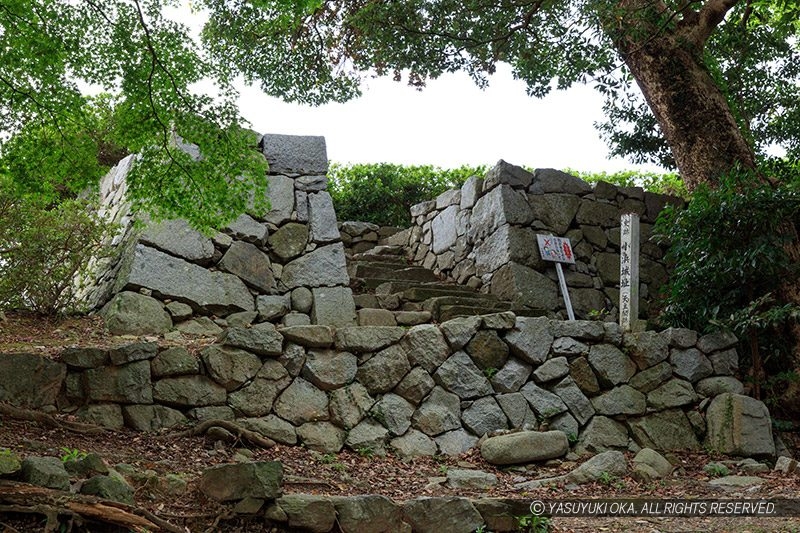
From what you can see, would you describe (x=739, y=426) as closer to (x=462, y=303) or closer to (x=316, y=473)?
(x=462, y=303)

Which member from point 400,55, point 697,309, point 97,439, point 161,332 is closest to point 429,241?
point 400,55

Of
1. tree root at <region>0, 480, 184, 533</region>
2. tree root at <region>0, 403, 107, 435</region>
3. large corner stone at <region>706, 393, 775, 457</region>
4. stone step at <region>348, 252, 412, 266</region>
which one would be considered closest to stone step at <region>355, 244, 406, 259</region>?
stone step at <region>348, 252, 412, 266</region>

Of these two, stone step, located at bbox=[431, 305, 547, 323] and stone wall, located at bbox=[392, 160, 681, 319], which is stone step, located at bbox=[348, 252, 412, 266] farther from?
stone step, located at bbox=[431, 305, 547, 323]

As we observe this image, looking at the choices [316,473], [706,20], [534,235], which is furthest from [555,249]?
[316,473]

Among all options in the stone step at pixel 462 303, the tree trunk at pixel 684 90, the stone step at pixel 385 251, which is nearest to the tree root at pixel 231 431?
the stone step at pixel 462 303

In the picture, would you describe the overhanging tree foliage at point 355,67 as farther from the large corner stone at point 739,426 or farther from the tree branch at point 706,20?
Result: the large corner stone at point 739,426

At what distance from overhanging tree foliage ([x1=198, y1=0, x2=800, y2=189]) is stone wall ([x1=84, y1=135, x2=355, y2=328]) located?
1.68m

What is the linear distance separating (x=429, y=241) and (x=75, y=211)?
5010 millimetres

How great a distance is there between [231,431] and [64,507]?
85.3 inches

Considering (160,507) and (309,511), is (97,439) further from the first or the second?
(309,511)

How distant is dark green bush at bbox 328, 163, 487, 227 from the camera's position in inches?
465

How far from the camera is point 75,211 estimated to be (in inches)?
285

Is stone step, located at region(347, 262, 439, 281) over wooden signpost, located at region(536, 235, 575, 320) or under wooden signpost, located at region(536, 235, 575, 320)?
under

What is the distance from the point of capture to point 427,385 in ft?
21.4
